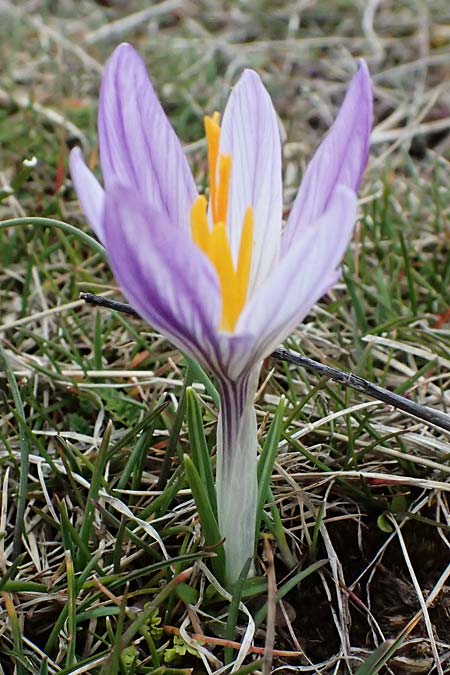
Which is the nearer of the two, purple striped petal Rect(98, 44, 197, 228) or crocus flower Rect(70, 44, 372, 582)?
crocus flower Rect(70, 44, 372, 582)

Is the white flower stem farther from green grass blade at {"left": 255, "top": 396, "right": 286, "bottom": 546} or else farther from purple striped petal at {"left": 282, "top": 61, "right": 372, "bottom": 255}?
purple striped petal at {"left": 282, "top": 61, "right": 372, "bottom": 255}

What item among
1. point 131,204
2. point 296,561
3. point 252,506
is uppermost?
point 131,204

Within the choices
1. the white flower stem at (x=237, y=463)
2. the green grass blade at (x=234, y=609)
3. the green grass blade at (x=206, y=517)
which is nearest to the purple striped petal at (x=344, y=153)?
the white flower stem at (x=237, y=463)

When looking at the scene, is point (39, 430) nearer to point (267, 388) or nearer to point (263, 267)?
point (267, 388)

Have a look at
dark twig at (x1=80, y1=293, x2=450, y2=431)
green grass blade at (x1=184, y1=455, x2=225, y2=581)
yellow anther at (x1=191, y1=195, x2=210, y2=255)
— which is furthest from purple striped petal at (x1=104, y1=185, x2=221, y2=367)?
dark twig at (x1=80, y1=293, x2=450, y2=431)

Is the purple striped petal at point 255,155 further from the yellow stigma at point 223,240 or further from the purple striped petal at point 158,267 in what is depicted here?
the purple striped petal at point 158,267

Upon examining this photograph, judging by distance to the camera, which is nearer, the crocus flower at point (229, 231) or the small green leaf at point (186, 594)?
the crocus flower at point (229, 231)

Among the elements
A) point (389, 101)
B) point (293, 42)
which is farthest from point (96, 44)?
point (389, 101)

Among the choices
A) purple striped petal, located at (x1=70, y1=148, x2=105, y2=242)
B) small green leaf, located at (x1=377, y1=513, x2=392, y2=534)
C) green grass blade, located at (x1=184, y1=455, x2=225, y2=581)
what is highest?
purple striped petal, located at (x1=70, y1=148, x2=105, y2=242)
